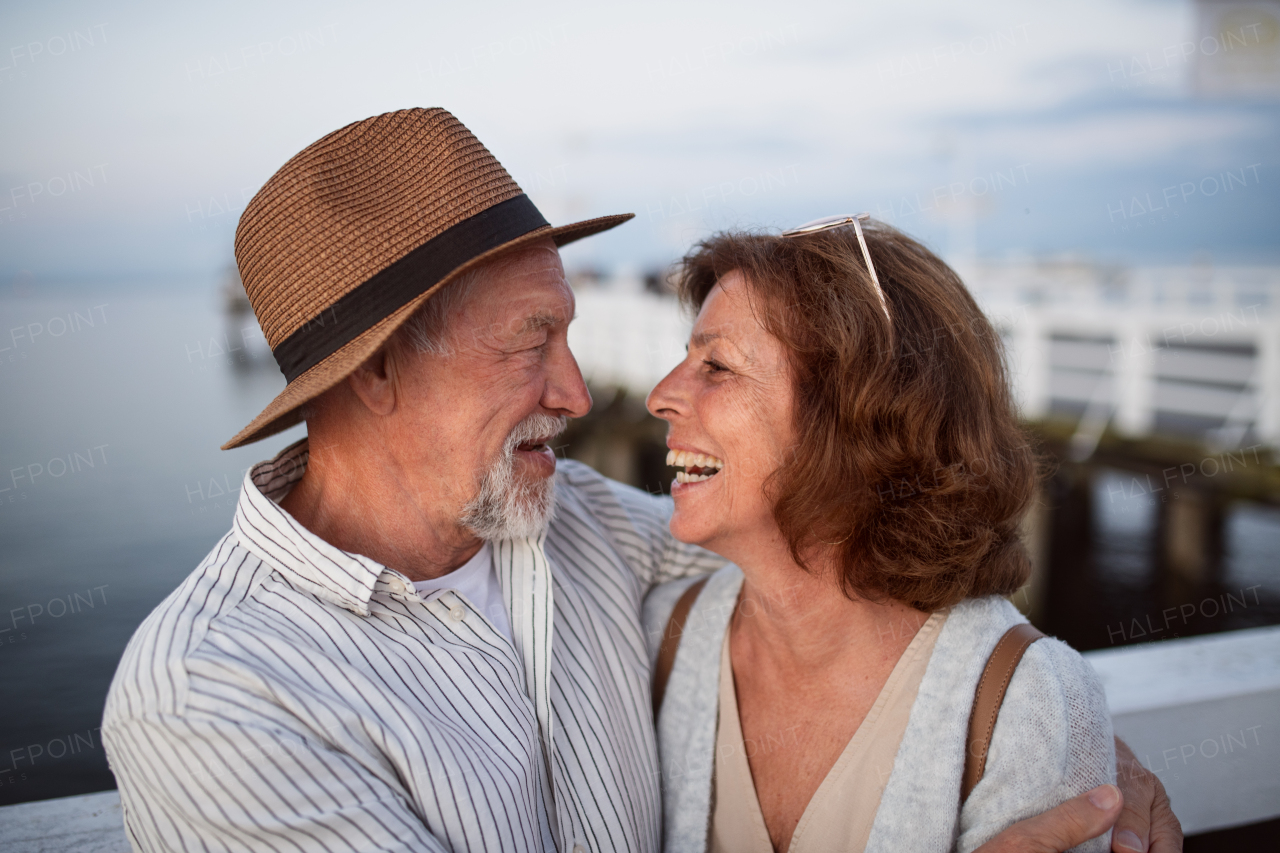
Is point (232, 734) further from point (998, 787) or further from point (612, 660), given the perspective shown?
point (998, 787)

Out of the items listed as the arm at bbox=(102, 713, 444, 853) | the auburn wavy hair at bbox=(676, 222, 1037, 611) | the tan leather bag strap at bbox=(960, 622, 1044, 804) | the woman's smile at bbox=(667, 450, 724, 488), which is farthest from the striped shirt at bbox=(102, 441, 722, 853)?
the tan leather bag strap at bbox=(960, 622, 1044, 804)

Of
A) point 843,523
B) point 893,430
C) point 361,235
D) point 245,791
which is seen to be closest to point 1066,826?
point 843,523

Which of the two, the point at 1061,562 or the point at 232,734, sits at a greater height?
the point at 232,734

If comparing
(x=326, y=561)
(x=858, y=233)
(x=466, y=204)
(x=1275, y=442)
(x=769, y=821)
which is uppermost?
(x=466, y=204)

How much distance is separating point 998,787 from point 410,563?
4.47ft

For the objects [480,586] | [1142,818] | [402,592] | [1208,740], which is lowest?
[1208,740]

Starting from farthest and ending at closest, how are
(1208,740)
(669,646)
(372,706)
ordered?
(1208,740) < (669,646) < (372,706)

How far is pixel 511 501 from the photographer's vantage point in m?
1.96

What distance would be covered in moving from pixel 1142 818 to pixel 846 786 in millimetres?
640

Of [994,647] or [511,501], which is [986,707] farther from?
[511,501]

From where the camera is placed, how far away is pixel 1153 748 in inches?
102

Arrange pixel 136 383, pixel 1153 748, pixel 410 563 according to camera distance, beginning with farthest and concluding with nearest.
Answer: pixel 136 383
pixel 1153 748
pixel 410 563

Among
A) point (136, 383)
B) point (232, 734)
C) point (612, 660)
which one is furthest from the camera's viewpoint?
point (136, 383)

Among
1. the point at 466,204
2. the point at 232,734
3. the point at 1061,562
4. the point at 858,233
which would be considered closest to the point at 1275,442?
the point at 1061,562
